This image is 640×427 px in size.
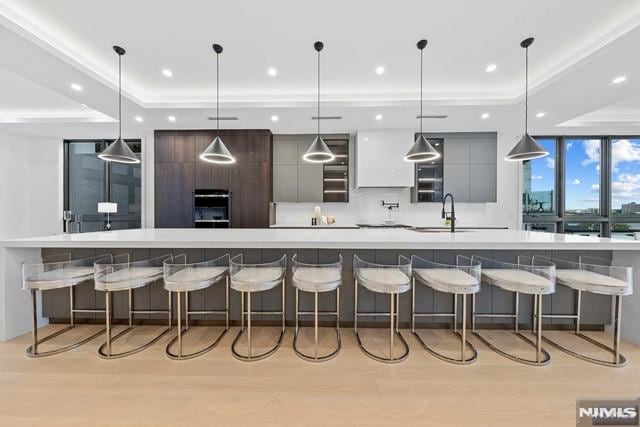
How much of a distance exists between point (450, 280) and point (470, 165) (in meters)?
3.51

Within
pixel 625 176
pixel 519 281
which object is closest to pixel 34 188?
pixel 519 281

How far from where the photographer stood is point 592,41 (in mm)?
2439

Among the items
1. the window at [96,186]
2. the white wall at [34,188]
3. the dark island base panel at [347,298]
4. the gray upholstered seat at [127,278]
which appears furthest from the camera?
the window at [96,186]

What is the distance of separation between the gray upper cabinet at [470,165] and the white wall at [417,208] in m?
0.30

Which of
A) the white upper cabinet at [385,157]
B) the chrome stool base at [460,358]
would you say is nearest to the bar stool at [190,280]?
the chrome stool base at [460,358]

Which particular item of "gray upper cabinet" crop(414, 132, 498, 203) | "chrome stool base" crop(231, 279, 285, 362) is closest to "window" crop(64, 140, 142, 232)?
"chrome stool base" crop(231, 279, 285, 362)

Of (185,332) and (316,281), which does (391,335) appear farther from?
(185,332)

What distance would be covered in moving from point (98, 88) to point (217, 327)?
3.15m

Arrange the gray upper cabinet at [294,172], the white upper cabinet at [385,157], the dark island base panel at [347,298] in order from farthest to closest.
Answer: the gray upper cabinet at [294,172] < the white upper cabinet at [385,157] < the dark island base panel at [347,298]

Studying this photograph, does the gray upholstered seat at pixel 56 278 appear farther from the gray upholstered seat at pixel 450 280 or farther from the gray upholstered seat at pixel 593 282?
the gray upholstered seat at pixel 593 282

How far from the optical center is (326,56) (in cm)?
275

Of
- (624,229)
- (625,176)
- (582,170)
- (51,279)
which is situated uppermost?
(582,170)

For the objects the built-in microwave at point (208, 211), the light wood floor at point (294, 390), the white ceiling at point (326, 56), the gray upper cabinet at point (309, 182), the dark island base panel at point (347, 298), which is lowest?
the light wood floor at point (294, 390)

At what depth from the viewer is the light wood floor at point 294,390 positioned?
4.59 feet
